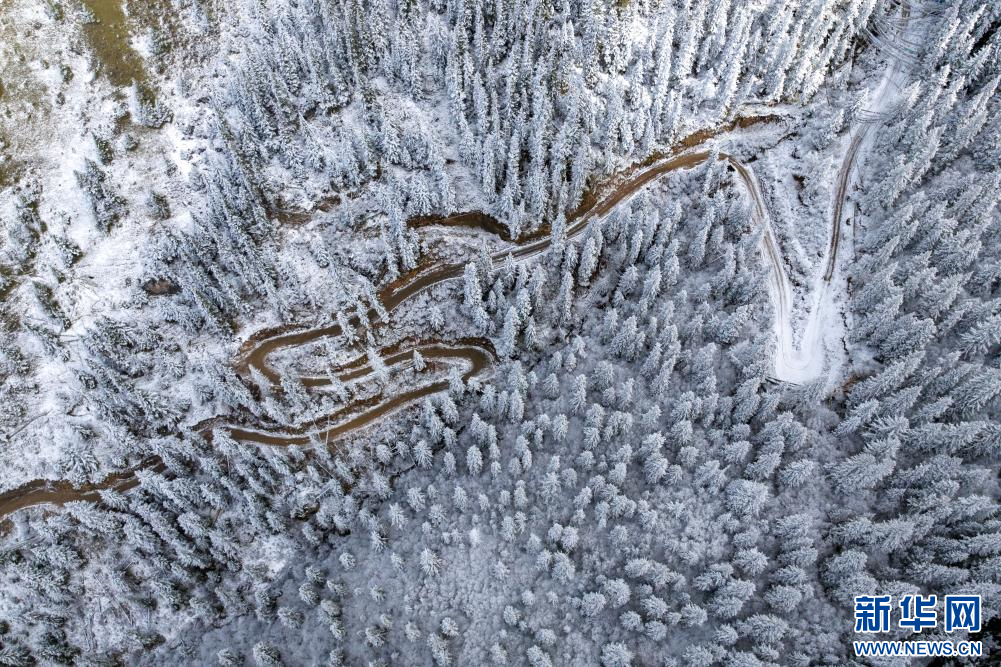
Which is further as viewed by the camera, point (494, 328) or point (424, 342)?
point (424, 342)

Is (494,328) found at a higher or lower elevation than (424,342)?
higher

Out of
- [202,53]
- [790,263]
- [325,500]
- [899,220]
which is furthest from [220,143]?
[899,220]

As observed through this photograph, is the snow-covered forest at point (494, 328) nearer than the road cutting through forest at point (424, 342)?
Yes

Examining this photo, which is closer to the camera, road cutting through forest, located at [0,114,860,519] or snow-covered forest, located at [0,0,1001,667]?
snow-covered forest, located at [0,0,1001,667]
